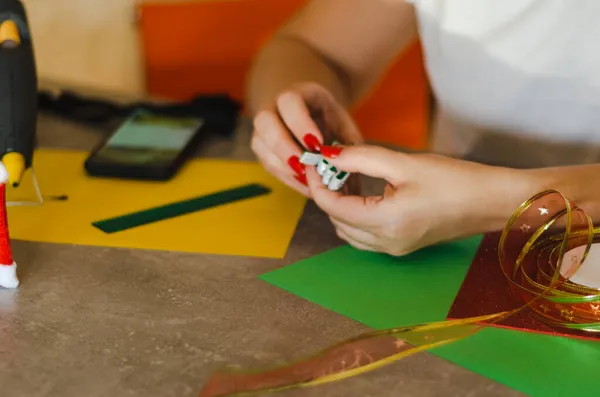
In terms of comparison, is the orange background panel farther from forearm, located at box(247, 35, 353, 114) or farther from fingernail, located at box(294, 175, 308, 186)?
fingernail, located at box(294, 175, 308, 186)

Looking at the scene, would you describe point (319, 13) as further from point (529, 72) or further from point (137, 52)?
point (137, 52)

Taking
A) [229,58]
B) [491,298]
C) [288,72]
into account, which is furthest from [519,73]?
[229,58]

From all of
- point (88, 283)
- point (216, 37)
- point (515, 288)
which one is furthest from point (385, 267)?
point (216, 37)

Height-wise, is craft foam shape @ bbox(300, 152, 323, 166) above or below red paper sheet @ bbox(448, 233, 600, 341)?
above

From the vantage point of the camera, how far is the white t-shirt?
2.95 feet

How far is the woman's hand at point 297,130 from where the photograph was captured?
76 cm

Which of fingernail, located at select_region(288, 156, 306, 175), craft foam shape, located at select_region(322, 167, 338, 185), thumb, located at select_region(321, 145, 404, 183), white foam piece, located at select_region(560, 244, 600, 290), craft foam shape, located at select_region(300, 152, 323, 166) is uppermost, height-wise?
thumb, located at select_region(321, 145, 404, 183)

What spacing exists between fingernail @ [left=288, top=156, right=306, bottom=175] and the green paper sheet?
10 centimetres

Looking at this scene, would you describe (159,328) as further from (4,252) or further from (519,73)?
(519,73)

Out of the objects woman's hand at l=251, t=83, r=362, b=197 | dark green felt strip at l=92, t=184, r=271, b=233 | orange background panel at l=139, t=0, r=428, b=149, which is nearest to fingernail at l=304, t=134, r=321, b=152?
woman's hand at l=251, t=83, r=362, b=197

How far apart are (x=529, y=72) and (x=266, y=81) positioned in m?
0.34

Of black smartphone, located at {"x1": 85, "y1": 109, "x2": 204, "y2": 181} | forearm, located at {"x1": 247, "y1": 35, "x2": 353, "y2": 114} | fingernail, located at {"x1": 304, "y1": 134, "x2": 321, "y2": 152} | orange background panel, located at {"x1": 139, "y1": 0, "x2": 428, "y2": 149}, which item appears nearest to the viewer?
fingernail, located at {"x1": 304, "y1": 134, "x2": 321, "y2": 152}

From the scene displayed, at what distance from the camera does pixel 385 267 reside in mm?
672

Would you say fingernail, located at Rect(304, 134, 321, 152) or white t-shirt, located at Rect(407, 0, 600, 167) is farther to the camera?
white t-shirt, located at Rect(407, 0, 600, 167)
